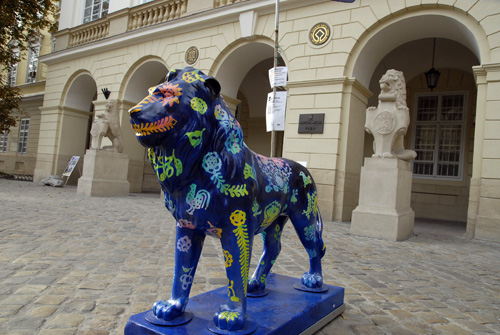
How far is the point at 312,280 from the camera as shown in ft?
7.74

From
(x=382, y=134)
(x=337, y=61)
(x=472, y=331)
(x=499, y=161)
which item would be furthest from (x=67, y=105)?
(x=472, y=331)

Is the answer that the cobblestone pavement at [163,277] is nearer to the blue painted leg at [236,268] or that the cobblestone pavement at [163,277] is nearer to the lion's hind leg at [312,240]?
the lion's hind leg at [312,240]

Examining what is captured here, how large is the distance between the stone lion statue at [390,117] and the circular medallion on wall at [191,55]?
22.1ft

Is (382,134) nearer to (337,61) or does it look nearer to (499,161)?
(499,161)

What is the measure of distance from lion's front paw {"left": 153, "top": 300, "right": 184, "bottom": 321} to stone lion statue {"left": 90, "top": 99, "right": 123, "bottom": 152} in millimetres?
10230

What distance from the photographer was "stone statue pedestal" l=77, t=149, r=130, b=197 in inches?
428

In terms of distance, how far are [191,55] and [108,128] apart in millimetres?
3555

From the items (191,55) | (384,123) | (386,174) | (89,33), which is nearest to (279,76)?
→ (384,123)

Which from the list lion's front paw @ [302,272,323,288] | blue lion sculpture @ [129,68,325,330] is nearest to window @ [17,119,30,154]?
lion's front paw @ [302,272,323,288]

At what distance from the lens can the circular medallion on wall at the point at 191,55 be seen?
1150 centimetres

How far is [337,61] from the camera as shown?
8.89m

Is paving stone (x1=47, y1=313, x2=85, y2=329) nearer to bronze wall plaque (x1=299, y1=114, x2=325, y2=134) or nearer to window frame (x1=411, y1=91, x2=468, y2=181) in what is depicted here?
bronze wall plaque (x1=299, y1=114, x2=325, y2=134)

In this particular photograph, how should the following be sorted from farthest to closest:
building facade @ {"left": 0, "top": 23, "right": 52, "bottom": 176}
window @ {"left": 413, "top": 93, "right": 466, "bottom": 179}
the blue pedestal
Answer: building facade @ {"left": 0, "top": 23, "right": 52, "bottom": 176} → window @ {"left": 413, "top": 93, "right": 466, "bottom": 179} → the blue pedestal

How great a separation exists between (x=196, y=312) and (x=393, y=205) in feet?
17.5
